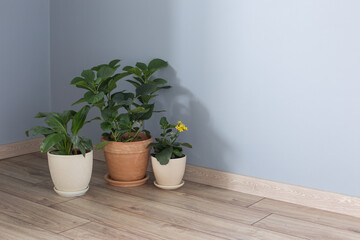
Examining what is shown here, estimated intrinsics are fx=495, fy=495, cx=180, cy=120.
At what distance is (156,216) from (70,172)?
47cm

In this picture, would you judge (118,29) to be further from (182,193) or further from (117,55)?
(182,193)

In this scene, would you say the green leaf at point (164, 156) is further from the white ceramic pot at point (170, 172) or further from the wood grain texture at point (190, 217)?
the wood grain texture at point (190, 217)

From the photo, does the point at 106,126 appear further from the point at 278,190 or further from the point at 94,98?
the point at 278,190

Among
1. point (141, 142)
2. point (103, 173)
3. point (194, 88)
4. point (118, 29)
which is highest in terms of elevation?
point (118, 29)

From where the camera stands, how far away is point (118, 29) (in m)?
2.81

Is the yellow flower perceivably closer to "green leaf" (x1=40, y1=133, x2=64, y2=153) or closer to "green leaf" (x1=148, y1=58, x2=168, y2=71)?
"green leaf" (x1=148, y1=58, x2=168, y2=71)

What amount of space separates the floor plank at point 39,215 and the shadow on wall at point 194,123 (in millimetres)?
767

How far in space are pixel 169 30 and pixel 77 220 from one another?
1.10 m

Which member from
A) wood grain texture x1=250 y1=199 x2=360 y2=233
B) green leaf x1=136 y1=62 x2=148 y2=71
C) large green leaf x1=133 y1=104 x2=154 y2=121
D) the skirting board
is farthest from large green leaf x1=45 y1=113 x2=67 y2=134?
wood grain texture x1=250 y1=199 x2=360 y2=233

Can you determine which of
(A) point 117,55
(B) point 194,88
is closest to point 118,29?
(A) point 117,55

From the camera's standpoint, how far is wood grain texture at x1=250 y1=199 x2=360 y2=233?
2.08m

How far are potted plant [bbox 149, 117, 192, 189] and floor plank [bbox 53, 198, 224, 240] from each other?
0.33m

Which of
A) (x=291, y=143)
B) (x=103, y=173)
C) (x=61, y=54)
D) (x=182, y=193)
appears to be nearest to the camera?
(x=291, y=143)

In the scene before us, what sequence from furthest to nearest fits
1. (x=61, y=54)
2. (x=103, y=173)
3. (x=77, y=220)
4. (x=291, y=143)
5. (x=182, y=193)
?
(x=61, y=54) → (x=103, y=173) → (x=182, y=193) → (x=291, y=143) → (x=77, y=220)
